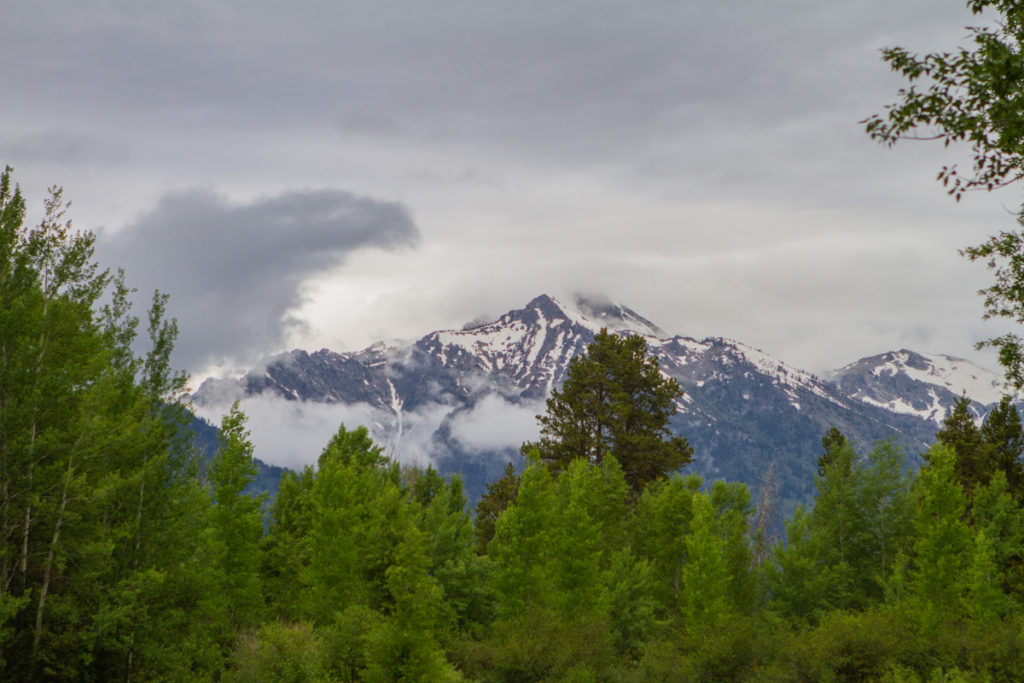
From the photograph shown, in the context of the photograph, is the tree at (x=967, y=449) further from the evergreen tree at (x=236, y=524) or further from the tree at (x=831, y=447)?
the evergreen tree at (x=236, y=524)

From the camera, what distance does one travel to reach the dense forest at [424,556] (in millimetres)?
27844

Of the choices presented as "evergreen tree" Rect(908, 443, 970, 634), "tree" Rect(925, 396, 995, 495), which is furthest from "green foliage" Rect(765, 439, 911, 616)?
"evergreen tree" Rect(908, 443, 970, 634)

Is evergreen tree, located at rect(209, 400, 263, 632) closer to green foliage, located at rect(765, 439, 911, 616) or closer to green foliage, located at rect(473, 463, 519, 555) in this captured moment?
green foliage, located at rect(473, 463, 519, 555)

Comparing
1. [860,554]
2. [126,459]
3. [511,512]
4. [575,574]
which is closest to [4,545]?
[126,459]

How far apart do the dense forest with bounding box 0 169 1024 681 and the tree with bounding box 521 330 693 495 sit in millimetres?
179

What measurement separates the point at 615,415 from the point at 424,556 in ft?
100

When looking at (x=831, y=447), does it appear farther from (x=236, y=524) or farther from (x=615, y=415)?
(x=236, y=524)

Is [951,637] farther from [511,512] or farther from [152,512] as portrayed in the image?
[152,512]

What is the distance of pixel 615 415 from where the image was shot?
191 feet

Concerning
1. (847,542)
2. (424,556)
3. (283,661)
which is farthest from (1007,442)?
(283,661)

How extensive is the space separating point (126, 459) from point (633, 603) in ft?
84.8

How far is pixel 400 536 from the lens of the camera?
34.1 m

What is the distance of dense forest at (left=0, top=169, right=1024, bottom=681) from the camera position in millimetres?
27844

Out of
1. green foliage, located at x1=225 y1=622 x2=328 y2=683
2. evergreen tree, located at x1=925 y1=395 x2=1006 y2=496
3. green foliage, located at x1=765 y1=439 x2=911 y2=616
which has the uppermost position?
evergreen tree, located at x1=925 y1=395 x2=1006 y2=496
